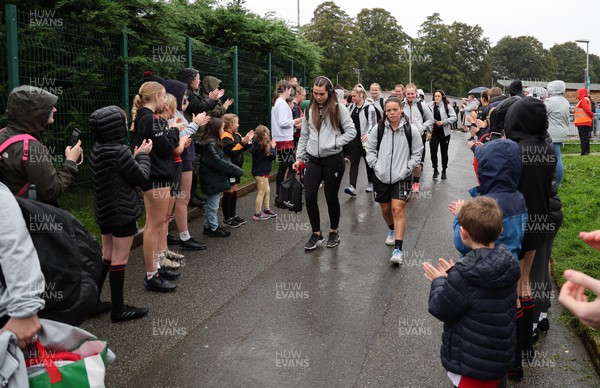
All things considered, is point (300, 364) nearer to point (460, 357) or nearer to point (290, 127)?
point (460, 357)

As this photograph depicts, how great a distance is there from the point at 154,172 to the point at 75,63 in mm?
3392

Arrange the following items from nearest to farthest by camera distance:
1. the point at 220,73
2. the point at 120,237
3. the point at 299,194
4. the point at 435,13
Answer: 1. the point at 120,237
2. the point at 299,194
3. the point at 220,73
4. the point at 435,13

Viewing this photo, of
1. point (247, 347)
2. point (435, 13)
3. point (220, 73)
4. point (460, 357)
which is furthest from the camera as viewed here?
point (435, 13)

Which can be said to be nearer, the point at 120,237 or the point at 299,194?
the point at 120,237

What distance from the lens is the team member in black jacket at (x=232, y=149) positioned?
28.3 ft

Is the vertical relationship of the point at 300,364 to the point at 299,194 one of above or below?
below

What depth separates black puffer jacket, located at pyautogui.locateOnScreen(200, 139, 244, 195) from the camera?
26.7 ft

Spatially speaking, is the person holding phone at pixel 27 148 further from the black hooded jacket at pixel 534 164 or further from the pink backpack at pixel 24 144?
the black hooded jacket at pixel 534 164

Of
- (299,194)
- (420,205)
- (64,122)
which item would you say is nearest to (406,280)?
(299,194)

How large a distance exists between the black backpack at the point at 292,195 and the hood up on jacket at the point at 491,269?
4.88 m

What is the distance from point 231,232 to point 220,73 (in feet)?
21.2

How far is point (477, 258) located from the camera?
3.21 m

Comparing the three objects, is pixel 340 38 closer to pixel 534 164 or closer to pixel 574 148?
pixel 574 148

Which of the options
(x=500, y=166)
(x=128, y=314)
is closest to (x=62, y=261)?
(x=128, y=314)
